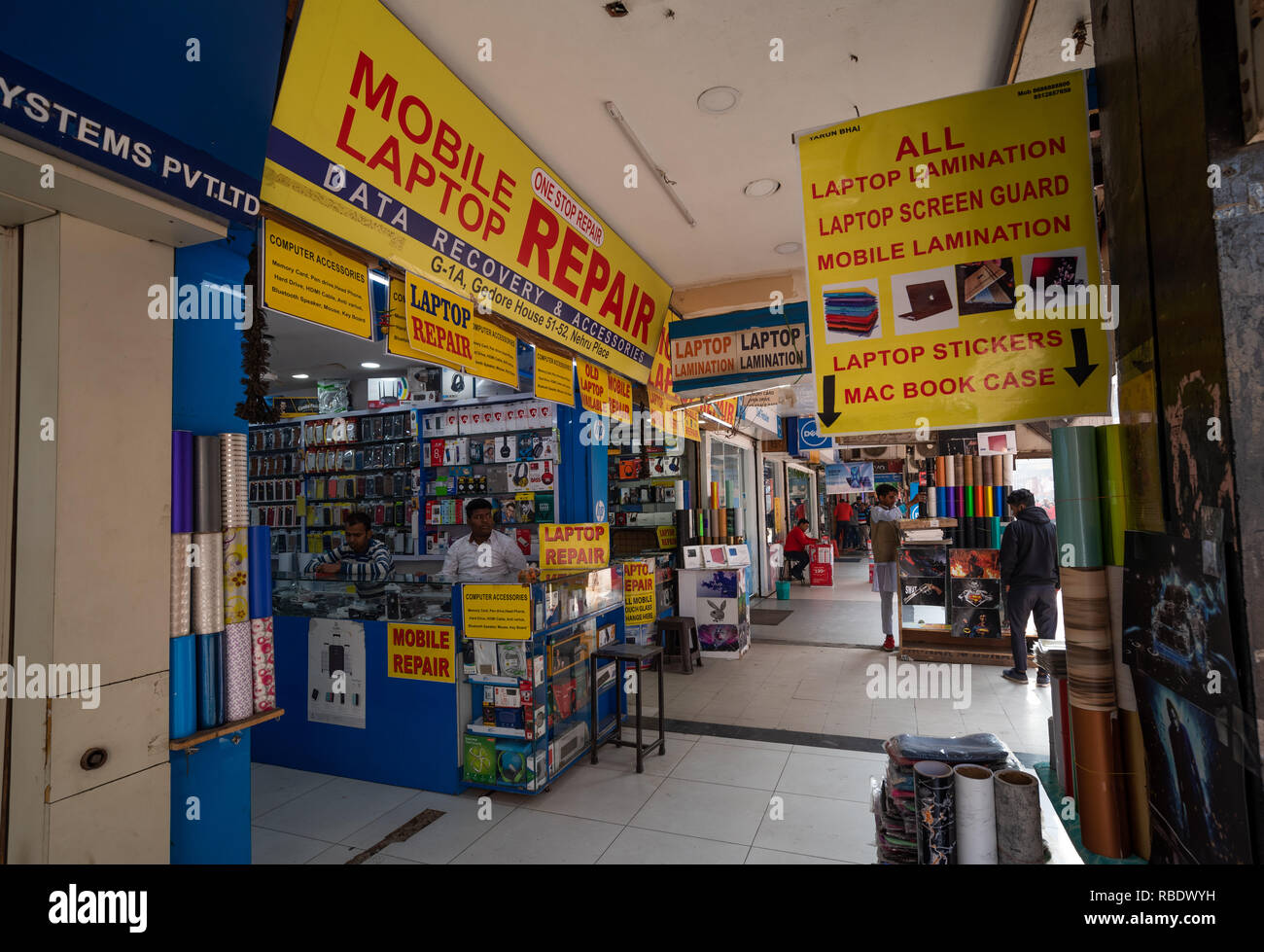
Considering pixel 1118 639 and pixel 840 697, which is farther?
pixel 840 697

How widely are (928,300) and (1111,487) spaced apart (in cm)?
77

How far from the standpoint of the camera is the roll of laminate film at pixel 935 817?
64.4 inches

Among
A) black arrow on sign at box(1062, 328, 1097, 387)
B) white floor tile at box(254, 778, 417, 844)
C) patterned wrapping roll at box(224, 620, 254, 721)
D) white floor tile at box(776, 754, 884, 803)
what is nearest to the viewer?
black arrow on sign at box(1062, 328, 1097, 387)

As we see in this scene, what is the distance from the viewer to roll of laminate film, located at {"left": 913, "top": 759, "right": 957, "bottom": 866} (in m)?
1.64

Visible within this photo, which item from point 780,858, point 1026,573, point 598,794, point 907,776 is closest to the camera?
point 907,776

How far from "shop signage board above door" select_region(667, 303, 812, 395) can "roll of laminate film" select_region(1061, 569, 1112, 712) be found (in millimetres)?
3703

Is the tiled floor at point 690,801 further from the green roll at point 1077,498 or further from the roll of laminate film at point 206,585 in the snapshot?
the roll of laminate film at point 206,585

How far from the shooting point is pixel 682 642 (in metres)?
7.05

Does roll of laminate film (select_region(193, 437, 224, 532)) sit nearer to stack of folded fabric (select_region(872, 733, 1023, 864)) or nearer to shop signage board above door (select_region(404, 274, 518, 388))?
shop signage board above door (select_region(404, 274, 518, 388))

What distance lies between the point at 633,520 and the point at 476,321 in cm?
486

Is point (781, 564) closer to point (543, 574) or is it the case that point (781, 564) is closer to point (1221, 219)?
point (543, 574)

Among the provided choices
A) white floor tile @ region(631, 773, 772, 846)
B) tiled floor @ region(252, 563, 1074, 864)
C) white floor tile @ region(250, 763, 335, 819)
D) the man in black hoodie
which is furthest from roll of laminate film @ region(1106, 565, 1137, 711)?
the man in black hoodie

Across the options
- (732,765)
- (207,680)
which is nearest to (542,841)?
(732,765)

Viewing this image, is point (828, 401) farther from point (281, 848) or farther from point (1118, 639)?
point (281, 848)
